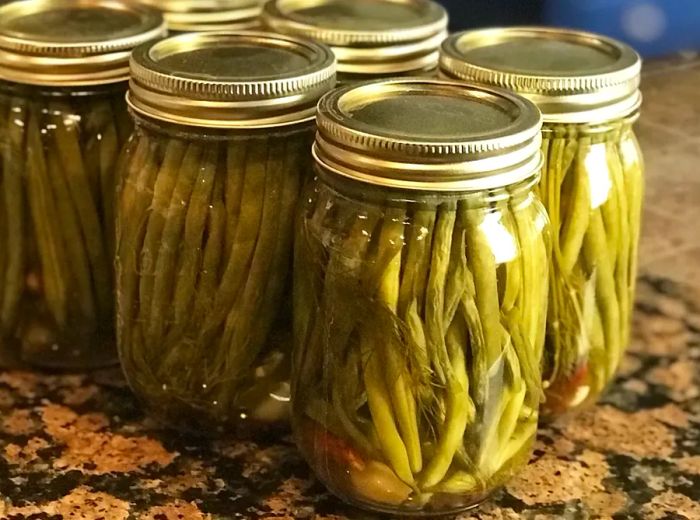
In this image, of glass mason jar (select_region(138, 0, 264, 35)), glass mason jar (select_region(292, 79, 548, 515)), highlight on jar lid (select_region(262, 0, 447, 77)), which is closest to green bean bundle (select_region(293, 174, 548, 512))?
glass mason jar (select_region(292, 79, 548, 515))

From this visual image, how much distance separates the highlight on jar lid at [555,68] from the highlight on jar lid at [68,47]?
0.75 ft

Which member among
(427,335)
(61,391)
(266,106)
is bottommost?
(61,391)

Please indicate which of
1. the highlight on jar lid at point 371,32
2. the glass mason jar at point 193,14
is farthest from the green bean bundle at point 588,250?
the glass mason jar at point 193,14

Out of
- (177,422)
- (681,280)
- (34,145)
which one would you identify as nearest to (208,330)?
(177,422)

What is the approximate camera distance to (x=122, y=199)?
0.69 meters

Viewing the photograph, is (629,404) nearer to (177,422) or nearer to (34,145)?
(177,422)

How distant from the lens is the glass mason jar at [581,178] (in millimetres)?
661

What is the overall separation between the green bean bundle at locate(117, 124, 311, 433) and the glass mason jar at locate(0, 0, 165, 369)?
0.07 m

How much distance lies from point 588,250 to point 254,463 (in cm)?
27

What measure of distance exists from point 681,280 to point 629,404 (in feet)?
0.80

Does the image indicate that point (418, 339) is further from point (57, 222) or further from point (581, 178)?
point (57, 222)

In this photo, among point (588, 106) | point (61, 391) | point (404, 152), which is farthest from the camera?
point (61, 391)

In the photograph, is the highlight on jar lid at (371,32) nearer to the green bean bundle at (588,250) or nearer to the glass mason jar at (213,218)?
the glass mason jar at (213,218)

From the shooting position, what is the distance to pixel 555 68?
0.70 m
